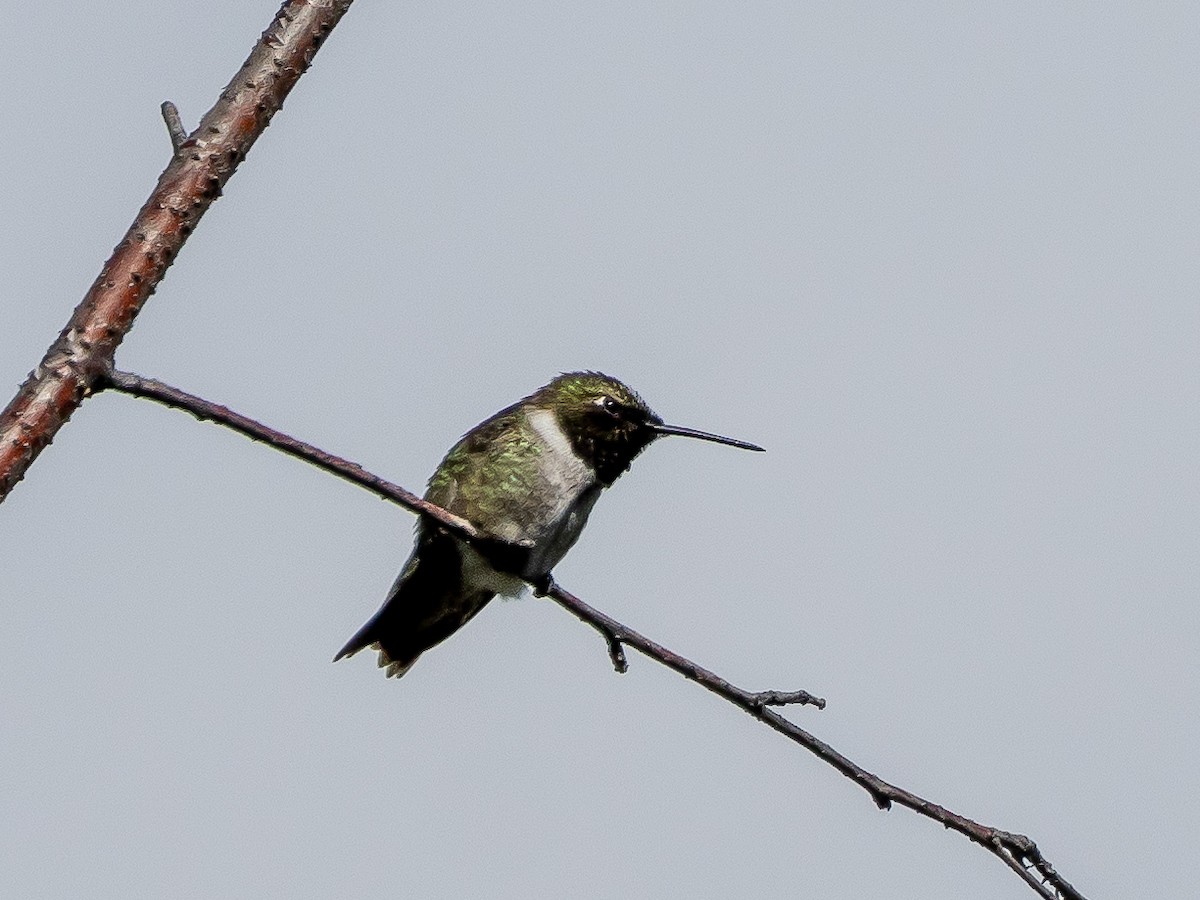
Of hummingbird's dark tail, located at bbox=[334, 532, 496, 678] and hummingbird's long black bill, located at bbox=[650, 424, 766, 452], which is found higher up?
hummingbird's long black bill, located at bbox=[650, 424, 766, 452]

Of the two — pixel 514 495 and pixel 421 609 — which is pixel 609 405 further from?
pixel 421 609

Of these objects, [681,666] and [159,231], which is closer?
[159,231]

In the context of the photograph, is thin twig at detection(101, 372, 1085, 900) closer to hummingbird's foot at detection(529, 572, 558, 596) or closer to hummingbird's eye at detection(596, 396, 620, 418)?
hummingbird's foot at detection(529, 572, 558, 596)

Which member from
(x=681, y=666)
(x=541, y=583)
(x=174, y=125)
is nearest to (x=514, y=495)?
(x=541, y=583)

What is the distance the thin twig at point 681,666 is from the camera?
11.4ft

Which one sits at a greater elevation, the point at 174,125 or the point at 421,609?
the point at 174,125

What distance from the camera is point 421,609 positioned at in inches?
283

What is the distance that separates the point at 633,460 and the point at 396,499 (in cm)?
385

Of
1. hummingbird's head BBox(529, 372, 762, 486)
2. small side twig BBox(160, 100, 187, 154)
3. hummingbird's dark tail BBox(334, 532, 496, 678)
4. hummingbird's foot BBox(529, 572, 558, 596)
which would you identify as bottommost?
hummingbird's dark tail BBox(334, 532, 496, 678)

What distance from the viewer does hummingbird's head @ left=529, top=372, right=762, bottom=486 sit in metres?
7.38

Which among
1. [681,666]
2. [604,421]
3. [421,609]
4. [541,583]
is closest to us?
[681,666]

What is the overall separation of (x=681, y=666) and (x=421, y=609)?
9.28 ft

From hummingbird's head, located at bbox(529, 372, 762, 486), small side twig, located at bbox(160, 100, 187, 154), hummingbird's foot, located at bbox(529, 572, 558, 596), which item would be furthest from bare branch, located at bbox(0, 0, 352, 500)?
hummingbird's head, located at bbox(529, 372, 762, 486)

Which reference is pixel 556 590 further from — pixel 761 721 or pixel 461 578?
pixel 461 578
